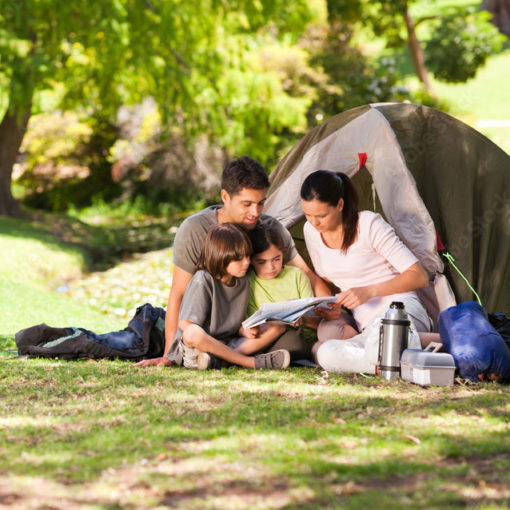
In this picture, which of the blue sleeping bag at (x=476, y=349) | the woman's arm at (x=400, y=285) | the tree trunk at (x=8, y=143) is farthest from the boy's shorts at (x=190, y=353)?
the tree trunk at (x=8, y=143)

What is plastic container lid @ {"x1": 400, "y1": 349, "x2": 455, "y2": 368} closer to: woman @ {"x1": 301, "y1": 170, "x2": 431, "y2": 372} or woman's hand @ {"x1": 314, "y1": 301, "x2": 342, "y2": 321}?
woman @ {"x1": 301, "y1": 170, "x2": 431, "y2": 372}

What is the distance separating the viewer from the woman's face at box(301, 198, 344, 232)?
437cm

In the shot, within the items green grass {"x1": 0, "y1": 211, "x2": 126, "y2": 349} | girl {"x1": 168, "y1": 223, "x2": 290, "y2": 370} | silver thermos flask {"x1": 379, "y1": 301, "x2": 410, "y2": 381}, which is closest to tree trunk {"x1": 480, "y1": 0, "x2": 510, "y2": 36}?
green grass {"x1": 0, "y1": 211, "x2": 126, "y2": 349}

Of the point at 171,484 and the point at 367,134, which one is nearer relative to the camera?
the point at 171,484

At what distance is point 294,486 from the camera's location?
7.85ft

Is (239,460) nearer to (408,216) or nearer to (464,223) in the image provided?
(408,216)

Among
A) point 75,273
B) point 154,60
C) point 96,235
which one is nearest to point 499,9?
point 154,60

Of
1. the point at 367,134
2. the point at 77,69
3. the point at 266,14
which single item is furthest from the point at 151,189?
the point at 367,134

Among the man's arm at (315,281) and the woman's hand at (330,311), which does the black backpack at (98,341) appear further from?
the woman's hand at (330,311)

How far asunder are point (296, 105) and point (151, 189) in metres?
5.85

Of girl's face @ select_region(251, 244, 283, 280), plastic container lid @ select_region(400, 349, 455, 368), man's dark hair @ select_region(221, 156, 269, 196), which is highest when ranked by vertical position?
man's dark hair @ select_region(221, 156, 269, 196)

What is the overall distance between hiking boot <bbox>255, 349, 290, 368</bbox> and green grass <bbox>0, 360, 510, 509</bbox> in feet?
0.92

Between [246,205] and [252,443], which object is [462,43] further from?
[252,443]

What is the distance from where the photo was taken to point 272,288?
15.1 ft
